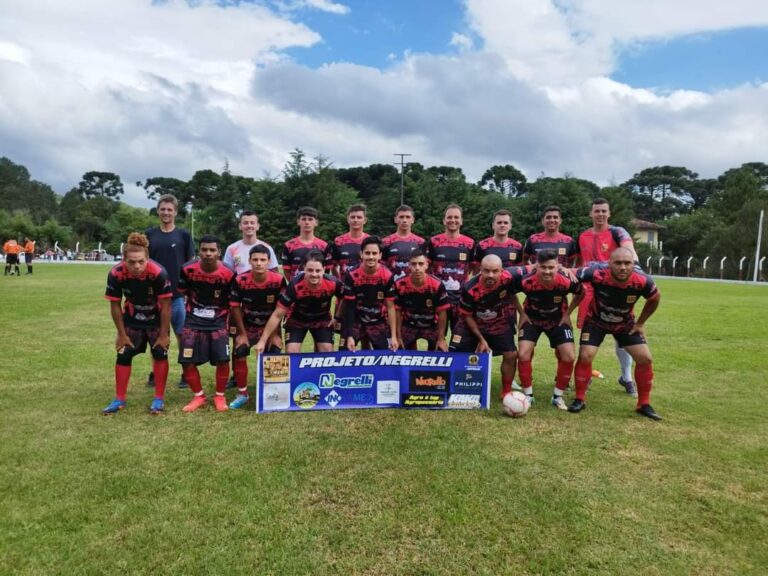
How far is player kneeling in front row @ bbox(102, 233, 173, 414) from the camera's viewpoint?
5.26m

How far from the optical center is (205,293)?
5.62 meters

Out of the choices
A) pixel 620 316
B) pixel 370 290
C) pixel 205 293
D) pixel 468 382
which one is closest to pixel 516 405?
pixel 468 382

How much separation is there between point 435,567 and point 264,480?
5.00 feet

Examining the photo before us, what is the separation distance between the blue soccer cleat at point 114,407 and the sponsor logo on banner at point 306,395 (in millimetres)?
1857

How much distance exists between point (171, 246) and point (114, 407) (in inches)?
77.7

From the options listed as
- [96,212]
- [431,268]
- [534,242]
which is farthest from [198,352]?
[96,212]

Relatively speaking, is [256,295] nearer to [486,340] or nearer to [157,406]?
[157,406]

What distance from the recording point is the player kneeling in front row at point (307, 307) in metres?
5.64

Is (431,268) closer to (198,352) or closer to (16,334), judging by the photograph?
(198,352)

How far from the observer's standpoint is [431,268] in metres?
6.88

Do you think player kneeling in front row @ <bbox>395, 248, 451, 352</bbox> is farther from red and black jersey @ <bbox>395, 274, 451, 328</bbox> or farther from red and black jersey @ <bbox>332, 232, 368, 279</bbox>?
red and black jersey @ <bbox>332, 232, 368, 279</bbox>

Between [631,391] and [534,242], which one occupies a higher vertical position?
[534,242]

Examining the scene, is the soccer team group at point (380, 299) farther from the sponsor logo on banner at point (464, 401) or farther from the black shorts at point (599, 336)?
the sponsor logo on banner at point (464, 401)

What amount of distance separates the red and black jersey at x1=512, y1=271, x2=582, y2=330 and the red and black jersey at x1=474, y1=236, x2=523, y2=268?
714mm
